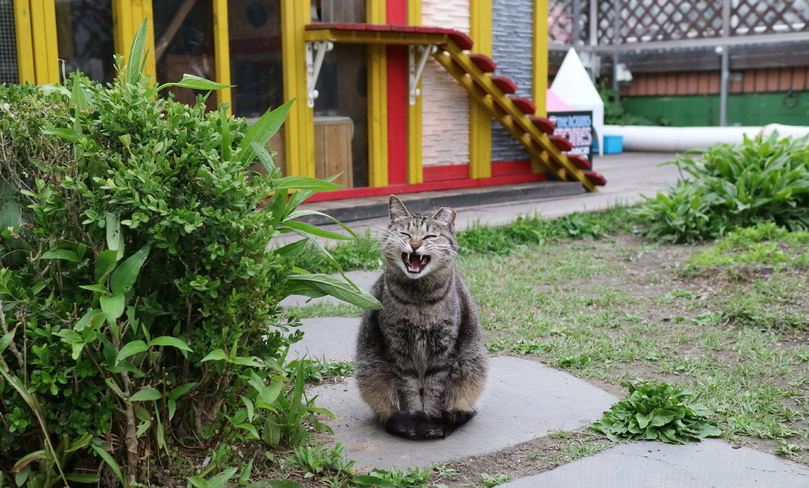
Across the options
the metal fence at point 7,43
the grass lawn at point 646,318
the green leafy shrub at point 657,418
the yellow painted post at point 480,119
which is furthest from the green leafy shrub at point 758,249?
the metal fence at point 7,43

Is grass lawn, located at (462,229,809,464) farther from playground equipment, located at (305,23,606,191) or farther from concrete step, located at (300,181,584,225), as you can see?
playground equipment, located at (305,23,606,191)

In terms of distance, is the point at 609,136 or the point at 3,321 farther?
the point at 609,136

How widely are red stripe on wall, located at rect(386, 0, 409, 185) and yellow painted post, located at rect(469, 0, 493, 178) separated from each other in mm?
1093

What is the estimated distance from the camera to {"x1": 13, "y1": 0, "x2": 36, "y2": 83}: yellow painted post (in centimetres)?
684

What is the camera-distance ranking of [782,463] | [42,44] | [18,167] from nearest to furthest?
[18,167], [782,463], [42,44]

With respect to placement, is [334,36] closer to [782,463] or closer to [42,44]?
[42,44]

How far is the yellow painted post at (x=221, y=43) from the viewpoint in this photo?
8008 mm

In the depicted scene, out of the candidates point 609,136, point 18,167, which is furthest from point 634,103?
point 18,167

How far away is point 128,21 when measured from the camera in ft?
24.4

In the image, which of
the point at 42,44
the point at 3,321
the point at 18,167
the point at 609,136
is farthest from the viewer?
the point at 609,136

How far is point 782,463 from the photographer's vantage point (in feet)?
10.6

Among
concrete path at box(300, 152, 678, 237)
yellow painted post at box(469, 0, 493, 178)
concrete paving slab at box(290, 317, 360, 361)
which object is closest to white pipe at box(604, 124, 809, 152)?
concrete path at box(300, 152, 678, 237)

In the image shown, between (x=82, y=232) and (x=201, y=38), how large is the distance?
5795 millimetres

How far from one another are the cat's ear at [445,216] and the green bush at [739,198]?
4698 mm
